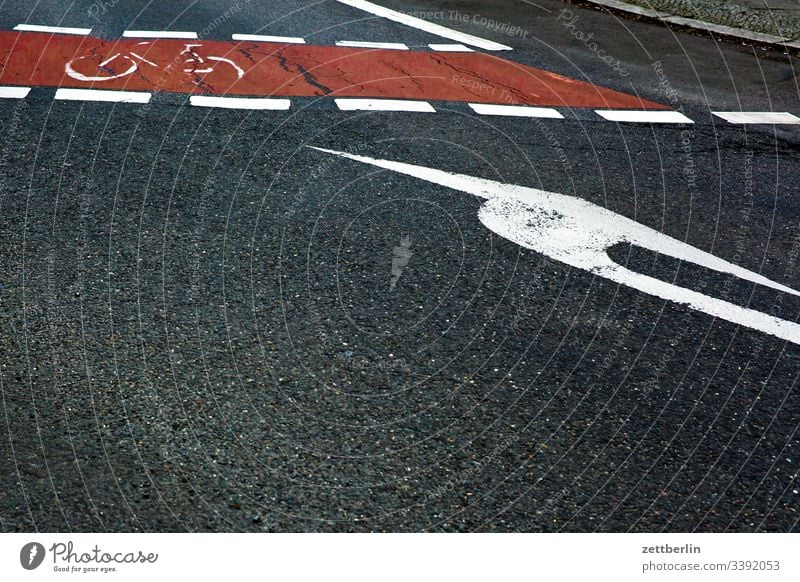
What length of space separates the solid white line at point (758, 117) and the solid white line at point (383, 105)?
2.08 m

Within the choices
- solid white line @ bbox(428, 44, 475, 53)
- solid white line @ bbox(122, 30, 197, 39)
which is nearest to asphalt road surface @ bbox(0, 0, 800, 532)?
solid white line @ bbox(122, 30, 197, 39)

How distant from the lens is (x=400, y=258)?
445cm

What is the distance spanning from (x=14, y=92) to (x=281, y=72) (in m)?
1.86

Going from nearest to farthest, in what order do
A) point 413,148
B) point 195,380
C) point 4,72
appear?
1. point 195,380
2. point 413,148
3. point 4,72

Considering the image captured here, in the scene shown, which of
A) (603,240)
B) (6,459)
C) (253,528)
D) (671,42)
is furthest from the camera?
(671,42)

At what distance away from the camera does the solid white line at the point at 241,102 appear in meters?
6.38

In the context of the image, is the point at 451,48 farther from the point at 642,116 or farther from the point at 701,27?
the point at 701,27

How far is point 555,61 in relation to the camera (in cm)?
808

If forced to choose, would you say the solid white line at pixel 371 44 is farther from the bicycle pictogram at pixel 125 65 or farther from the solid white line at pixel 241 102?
the solid white line at pixel 241 102

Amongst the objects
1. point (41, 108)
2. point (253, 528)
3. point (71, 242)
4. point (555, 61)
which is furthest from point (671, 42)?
point (253, 528)

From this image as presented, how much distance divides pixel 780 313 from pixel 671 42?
5.39 m

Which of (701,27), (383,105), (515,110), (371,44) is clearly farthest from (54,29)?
(701,27)

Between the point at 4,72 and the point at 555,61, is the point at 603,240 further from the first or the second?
the point at 4,72

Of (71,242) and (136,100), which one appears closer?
(71,242)
